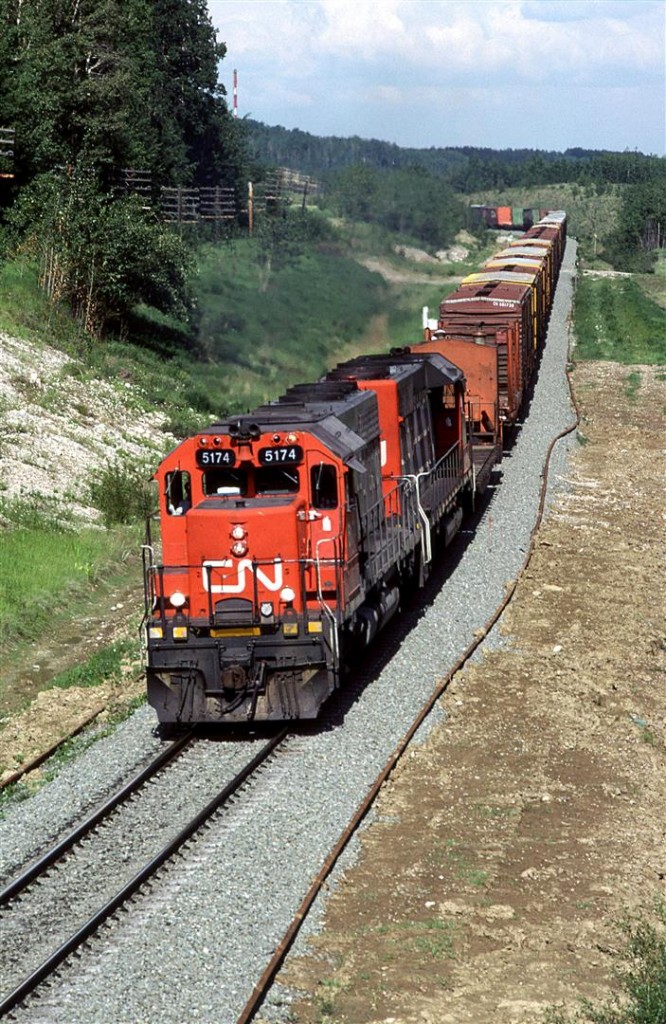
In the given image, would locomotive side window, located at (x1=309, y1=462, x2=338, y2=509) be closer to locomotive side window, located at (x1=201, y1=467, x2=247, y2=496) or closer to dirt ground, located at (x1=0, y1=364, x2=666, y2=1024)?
locomotive side window, located at (x1=201, y1=467, x2=247, y2=496)

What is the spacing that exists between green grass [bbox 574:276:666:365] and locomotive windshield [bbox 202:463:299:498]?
143 feet

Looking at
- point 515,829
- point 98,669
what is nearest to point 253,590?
point 515,829

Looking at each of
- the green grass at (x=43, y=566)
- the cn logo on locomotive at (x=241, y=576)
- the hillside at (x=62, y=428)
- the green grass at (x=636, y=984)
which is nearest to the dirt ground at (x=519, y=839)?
the green grass at (x=636, y=984)

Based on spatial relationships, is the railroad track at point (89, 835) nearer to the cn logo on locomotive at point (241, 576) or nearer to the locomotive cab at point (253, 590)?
the locomotive cab at point (253, 590)

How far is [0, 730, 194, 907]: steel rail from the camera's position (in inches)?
491

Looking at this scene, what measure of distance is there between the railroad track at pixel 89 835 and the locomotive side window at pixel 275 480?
2.95 meters

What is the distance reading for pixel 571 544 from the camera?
27.5 meters

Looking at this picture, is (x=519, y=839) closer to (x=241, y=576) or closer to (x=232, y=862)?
(x=232, y=862)

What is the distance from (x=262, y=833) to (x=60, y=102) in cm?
4557

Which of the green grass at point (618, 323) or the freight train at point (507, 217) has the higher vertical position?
A: the freight train at point (507, 217)

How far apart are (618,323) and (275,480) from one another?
192ft

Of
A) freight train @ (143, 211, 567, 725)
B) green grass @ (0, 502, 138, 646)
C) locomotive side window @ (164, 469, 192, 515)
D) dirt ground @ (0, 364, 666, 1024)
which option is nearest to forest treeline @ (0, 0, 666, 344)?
green grass @ (0, 502, 138, 646)

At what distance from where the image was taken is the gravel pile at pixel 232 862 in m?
10.5

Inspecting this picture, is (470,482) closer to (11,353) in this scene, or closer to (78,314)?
(11,353)
